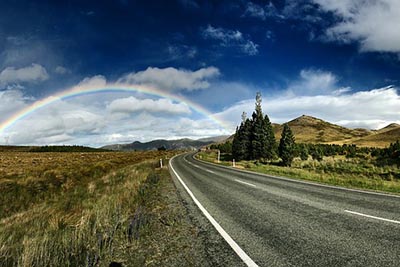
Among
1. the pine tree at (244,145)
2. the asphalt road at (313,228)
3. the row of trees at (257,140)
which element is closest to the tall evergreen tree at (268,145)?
the row of trees at (257,140)

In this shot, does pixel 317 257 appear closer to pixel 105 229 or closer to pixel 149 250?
pixel 149 250

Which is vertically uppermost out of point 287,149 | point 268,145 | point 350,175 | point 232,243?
point 268,145

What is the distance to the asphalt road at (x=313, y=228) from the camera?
4.02 m

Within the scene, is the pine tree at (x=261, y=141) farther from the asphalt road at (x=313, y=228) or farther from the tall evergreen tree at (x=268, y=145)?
the asphalt road at (x=313, y=228)

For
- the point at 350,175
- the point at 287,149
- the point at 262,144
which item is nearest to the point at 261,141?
the point at 262,144

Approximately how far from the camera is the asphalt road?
4.02m

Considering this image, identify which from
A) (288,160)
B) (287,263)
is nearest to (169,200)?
(287,263)

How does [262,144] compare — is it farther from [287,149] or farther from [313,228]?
[313,228]

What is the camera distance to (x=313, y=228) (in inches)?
219

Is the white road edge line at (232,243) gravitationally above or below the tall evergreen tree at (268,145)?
below

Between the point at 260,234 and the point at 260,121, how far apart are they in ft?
153

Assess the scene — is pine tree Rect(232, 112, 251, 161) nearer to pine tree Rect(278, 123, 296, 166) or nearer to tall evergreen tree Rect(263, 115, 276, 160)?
tall evergreen tree Rect(263, 115, 276, 160)

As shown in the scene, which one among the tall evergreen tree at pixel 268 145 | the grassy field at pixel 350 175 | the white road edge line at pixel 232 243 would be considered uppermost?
the tall evergreen tree at pixel 268 145

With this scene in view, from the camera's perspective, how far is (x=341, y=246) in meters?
4.46
